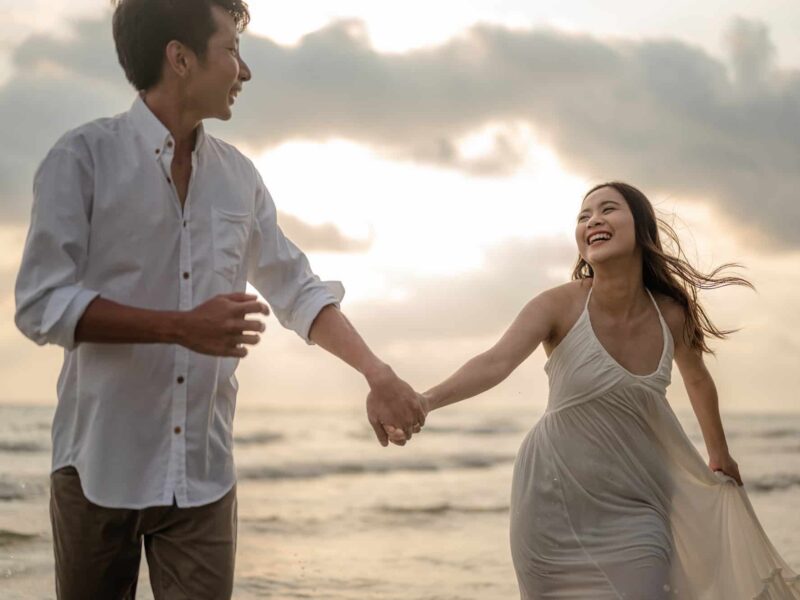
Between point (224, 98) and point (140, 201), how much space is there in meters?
0.40

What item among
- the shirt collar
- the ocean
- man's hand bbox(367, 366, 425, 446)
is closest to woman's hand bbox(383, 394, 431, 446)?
man's hand bbox(367, 366, 425, 446)

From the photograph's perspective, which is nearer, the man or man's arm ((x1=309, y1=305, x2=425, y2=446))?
the man

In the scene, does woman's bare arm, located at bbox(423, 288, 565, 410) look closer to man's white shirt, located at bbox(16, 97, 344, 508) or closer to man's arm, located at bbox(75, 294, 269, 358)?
man's white shirt, located at bbox(16, 97, 344, 508)

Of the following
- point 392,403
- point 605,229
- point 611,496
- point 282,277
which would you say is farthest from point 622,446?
point 282,277

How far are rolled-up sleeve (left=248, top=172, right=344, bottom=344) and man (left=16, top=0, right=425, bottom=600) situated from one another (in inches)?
7.0

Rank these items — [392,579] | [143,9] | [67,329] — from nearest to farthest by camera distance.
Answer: [67,329] < [143,9] < [392,579]

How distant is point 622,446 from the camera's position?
4285 millimetres

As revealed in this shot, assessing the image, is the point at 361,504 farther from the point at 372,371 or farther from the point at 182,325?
the point at 182,325

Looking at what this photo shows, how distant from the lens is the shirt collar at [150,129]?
9.50ft

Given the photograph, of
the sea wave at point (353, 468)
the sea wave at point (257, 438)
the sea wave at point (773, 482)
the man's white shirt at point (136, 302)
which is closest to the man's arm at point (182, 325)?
the man's white shirt at point (136, 302)

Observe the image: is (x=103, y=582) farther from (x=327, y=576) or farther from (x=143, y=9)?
(x=327, y=576)

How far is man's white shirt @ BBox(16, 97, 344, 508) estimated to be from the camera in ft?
9.01

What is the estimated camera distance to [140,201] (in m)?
2.81

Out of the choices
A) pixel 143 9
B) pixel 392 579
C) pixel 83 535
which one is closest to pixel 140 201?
pixel 143 9
